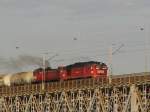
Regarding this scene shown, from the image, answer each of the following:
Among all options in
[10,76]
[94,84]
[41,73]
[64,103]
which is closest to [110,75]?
[94,84]

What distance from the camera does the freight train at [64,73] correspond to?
100m

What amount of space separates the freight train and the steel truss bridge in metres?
2.34

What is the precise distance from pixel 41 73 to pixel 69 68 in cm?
582

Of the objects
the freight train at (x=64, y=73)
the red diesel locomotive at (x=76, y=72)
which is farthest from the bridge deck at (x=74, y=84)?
the red diesel locomotive at (x=76, y=72)

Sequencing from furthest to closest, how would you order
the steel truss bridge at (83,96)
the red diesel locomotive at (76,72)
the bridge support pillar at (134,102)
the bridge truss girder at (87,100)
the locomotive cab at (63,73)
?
the locomotive cab at (63,73) < the red diesel locomotive at (76,72) < the steel truss bridge at (83,96) < the bridge truss girder at (87,100) < the bridge support pillar at (134,102)

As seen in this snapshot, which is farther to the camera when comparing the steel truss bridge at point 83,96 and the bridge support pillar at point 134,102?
the steel truss bridge at point 83,96

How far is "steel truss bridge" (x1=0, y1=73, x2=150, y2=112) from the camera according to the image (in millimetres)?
88812

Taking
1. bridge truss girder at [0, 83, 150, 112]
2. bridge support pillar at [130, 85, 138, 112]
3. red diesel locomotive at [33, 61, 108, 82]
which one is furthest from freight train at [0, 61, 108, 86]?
bridge support pillar at [130, 85, 138, 112]

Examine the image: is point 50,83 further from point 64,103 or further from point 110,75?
point 110,75

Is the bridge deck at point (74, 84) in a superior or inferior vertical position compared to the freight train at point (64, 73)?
inferior

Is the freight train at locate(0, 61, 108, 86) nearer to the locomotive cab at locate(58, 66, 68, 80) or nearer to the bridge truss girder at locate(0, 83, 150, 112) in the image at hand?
the locomotive cab at locate(58, 66, 68, 80)

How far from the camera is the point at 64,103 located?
9812 centimetres

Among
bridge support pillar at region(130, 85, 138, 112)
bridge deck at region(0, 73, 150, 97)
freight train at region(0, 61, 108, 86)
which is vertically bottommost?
bridge support pillar at region(130, 85, 138, 112)

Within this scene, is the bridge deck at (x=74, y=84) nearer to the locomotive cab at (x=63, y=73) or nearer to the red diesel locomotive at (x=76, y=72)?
the locomotive cab at (x=63, y=73)
